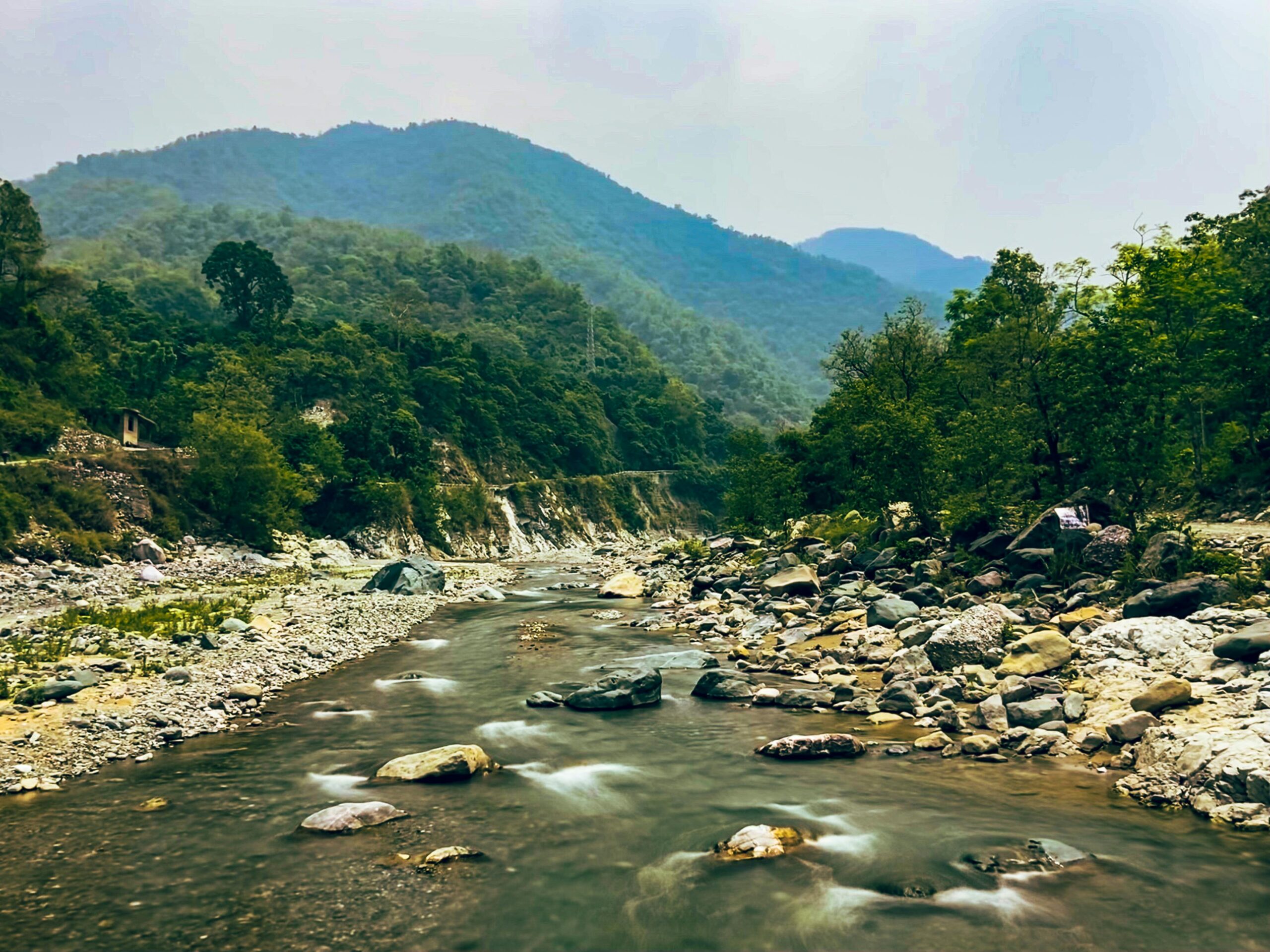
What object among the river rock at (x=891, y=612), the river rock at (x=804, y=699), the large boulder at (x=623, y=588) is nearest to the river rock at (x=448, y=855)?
the river rock at (x=804, y=699)

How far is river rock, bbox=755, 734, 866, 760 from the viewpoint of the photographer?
1548 cm

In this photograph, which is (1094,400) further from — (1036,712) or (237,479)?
(237,479)

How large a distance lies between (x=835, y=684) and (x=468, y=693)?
9634 mm

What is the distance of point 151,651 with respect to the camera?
870 inches

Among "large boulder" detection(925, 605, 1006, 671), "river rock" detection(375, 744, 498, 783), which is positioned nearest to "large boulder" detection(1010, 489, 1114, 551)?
"large boulder" detection(925, 605, 1006, 671)

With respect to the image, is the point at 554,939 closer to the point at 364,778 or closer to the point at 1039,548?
the point at 364,778

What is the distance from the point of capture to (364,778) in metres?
14.2

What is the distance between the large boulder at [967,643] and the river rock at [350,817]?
45.1ft

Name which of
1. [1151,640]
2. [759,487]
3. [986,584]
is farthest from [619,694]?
[759,487]

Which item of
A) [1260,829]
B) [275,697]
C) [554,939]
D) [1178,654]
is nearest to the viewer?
[554,939]

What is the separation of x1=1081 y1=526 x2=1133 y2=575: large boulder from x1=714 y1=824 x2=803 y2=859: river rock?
19216mm

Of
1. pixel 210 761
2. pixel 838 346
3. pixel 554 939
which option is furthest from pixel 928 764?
pixel 838 346

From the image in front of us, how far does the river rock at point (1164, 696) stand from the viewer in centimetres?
1494

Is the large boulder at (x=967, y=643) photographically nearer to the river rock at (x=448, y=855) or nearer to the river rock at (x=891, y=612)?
the river rock at (x=891, y=612)
